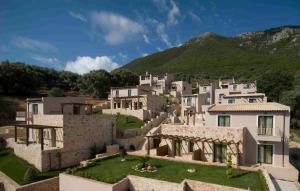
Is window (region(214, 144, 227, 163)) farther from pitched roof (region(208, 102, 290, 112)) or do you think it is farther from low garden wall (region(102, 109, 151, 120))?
low garden wall (region(102, 109, 151, 120))

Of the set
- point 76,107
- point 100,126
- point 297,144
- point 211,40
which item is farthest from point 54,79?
point 211,40

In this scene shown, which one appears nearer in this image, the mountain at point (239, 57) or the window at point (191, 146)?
the window at point (191, 146)

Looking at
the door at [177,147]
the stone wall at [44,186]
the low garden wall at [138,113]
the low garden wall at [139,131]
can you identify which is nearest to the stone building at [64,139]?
the low garden wall at [139,131]

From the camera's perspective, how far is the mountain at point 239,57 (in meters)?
113

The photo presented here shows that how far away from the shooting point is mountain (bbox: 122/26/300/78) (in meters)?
113

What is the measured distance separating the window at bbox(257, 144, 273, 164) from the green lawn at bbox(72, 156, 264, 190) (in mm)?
3614

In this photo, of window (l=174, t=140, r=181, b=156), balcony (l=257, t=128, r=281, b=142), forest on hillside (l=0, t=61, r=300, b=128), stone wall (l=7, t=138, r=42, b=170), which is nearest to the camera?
balcony (l=257, t=128, r=281, b=142)

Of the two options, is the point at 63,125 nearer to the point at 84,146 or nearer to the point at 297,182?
the point at 84,146

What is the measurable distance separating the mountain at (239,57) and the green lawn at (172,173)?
8086 cm

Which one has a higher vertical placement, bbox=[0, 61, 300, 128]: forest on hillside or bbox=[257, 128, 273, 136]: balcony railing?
bbox=[0, 61, 300, 128]: forest on hillside

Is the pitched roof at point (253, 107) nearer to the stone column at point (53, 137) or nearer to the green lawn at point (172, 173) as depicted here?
the green lawn at point (172, 173)

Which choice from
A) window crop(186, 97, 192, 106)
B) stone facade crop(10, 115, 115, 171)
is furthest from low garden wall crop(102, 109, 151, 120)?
stone facade crop(10, 115, 115, 171)

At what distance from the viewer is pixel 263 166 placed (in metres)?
24.3

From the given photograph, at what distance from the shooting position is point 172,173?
22.2m
